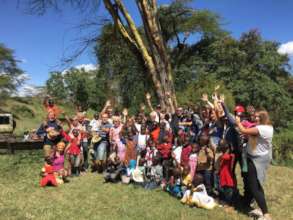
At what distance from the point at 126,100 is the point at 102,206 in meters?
20.0

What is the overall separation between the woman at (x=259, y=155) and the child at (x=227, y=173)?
1.79ft

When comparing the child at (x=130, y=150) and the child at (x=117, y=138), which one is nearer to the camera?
the child at (x=130, y=150)

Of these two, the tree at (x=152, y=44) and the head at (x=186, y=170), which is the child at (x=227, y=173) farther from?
Answer: the tree at (x=152, y=44)

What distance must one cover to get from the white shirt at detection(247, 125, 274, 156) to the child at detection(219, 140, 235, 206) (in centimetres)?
62

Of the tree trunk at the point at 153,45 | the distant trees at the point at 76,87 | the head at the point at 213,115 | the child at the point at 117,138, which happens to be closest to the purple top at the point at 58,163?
the child at the point at 117,138

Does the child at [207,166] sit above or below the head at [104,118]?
below

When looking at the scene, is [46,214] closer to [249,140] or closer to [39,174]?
[39,174]

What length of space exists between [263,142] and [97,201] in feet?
10.8

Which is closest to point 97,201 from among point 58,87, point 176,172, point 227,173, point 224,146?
point 176,172

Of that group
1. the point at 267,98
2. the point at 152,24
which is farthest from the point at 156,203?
the point at 267,98

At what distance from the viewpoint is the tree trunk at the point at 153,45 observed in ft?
41.8

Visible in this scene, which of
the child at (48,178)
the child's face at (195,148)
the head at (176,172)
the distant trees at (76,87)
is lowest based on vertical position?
the child at (48,178)

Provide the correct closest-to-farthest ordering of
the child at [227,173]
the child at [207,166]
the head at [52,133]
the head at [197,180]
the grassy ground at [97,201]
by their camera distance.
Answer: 1. the grassy ground at [97,201]
2. the child at [227,173]
3. the head at [197,180]
4. the child at [207,166]
5. the head at [52,133]

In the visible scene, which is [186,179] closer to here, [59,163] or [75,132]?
[59,163]
